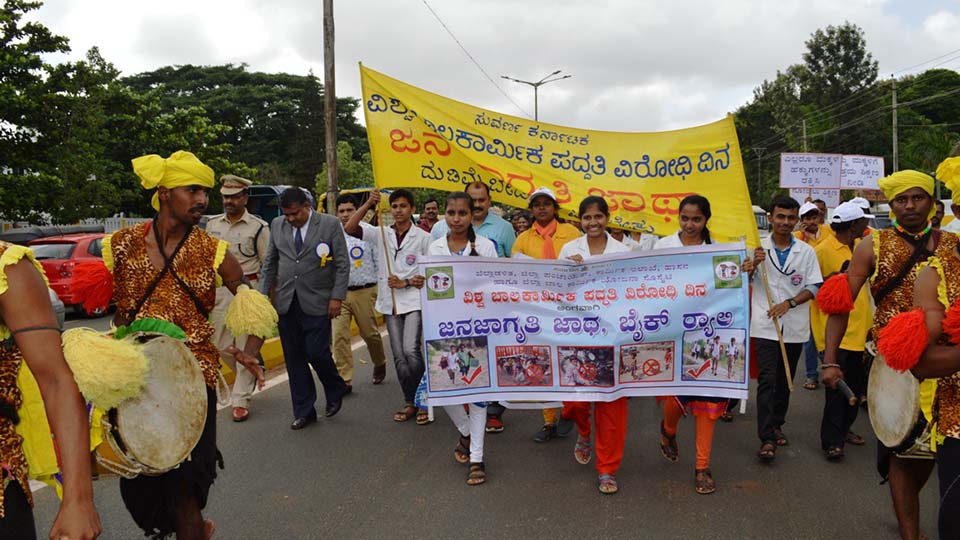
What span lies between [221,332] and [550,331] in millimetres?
3192

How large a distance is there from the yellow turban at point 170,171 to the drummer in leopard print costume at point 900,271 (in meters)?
3.26

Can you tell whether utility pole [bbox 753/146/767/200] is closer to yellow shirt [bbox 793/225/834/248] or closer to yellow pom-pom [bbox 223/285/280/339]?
yellow shirt [bbox 793/225/834/248]

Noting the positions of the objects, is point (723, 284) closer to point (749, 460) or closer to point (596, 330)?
point (596, 330)

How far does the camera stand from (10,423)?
196 centimetres

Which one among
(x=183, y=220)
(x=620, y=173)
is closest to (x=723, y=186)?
(x=620, y=173)

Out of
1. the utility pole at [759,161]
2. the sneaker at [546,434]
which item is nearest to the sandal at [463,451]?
the sneaker at [546,434]

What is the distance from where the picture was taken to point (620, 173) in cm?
581

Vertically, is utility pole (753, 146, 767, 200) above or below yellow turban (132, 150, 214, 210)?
above

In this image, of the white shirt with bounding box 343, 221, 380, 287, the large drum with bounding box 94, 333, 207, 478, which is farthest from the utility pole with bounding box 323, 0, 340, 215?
the large drum with bounding box 94, 333, 207, 478

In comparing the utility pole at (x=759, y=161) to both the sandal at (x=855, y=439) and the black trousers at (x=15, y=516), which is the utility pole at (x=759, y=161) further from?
the black trousers at (x=15, y=516)

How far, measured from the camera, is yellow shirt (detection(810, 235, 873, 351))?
565 centimetres

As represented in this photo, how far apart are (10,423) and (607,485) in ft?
11.1

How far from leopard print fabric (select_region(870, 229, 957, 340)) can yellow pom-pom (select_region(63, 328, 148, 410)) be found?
3.36 metres

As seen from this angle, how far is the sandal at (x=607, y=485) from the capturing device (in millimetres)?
4434
